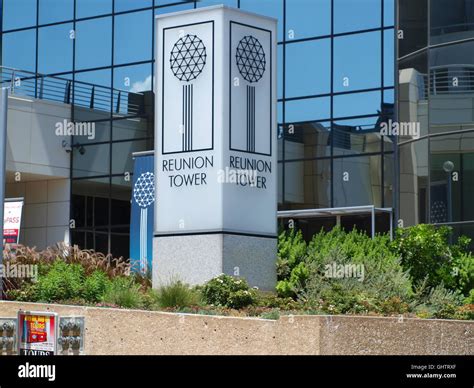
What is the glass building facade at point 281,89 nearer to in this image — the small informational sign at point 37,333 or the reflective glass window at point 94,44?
the reflective glass window at point 94,44

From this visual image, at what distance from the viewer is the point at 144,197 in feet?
91.0

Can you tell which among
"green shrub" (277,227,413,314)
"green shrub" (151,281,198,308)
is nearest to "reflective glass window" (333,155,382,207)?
"green shrub" (277,227,413,314)

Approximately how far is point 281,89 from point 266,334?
1626 centimetres

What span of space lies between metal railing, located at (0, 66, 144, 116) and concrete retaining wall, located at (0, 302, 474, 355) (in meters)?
17.3

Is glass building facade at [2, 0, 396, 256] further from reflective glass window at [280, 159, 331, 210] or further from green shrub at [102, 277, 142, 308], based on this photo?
green shrub at [102, 277, 142, 308]

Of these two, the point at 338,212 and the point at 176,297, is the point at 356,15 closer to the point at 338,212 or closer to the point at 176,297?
the point at 338,212

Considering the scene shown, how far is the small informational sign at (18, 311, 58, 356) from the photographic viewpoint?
17.1 metres

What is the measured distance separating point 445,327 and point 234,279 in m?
4.51

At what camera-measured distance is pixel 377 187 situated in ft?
96.1

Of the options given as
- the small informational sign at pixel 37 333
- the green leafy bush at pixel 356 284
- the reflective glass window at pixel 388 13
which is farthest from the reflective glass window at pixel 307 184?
the small informational sign at pixel 37 333

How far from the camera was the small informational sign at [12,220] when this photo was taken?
26.9 meters

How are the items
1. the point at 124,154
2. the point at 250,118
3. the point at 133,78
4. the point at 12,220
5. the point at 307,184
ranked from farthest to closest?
1. the point at 124,154
2. the point at 133,78
3. the point at 307,184
4. the point at 12,220
5. the point at 250,118

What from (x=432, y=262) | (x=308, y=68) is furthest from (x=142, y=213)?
(x=432, y=262)
